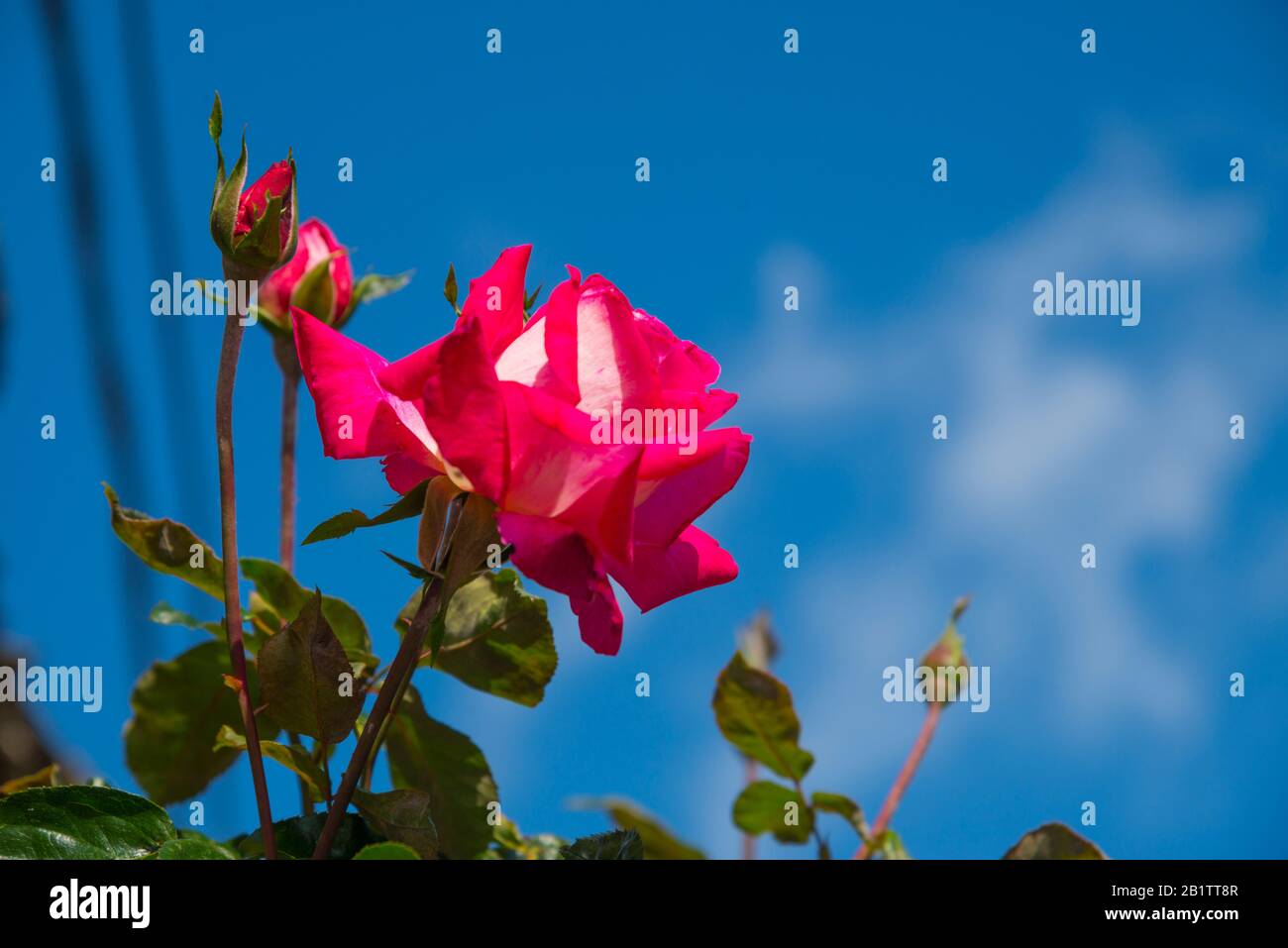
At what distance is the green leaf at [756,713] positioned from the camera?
0.89 meters

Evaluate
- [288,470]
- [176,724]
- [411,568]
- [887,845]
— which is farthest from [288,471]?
[887,845]

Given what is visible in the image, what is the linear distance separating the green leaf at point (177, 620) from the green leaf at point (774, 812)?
45 centimetres

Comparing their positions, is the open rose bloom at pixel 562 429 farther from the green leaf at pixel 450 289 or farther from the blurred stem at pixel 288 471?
the blurred stem at pixel 288 471

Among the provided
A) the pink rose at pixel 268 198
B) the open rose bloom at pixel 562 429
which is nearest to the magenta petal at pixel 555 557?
the open rose bloom at pixel 562 429

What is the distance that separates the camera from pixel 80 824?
0.63 m

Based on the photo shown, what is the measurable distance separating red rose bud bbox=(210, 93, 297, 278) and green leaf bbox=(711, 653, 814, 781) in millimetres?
452

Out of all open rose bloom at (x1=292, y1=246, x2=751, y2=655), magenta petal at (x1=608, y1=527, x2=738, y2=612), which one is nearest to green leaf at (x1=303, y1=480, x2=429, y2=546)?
open rose bloom at (x1=292, y1=246, x2=751, y2=655)

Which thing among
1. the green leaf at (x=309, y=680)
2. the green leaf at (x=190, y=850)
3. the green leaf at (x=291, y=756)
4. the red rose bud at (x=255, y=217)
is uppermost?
the red rose bud at (x=255, y=217)

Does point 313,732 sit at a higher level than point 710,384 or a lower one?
lower
